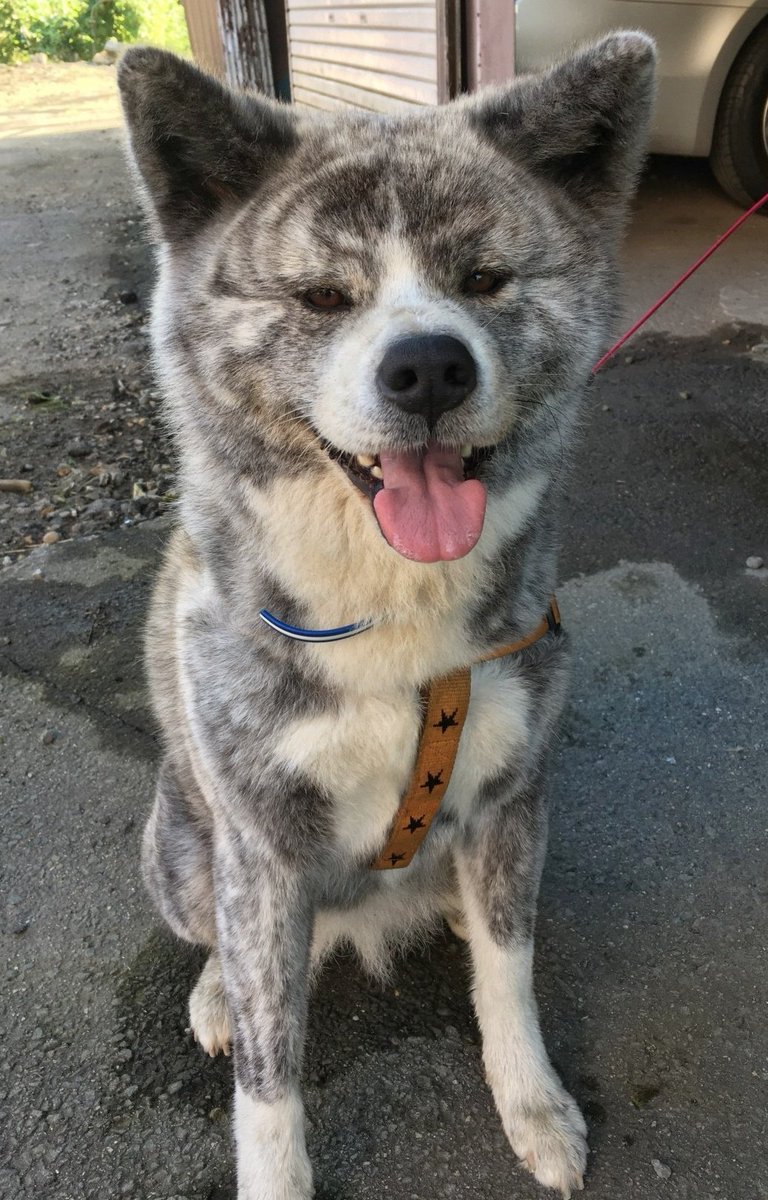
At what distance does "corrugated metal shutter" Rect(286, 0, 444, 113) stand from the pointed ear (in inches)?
128

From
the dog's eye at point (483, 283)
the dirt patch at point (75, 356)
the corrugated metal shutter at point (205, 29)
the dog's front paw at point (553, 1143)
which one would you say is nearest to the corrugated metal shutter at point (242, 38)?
the corrugated metal shutter at point (205, 29)

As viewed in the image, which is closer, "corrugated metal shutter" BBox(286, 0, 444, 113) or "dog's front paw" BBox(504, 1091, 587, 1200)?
"dog's front paw" BBox(504, 1091, 587, 1200)

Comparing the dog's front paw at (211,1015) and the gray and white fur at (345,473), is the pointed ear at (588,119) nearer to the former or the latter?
the gray and white fur at (345,473)

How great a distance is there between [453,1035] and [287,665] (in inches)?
37.1

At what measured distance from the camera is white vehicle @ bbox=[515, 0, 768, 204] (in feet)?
15.4

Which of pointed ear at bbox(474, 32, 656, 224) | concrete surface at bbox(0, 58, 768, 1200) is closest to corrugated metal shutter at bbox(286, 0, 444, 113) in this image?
concrete surface at bbox(0, 58, 768, 1200)

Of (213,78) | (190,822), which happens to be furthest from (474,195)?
(190,822)

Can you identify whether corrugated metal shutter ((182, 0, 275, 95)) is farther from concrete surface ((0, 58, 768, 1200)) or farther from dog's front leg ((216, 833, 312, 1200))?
dog's front leg ((216, 833, 312, 1200))

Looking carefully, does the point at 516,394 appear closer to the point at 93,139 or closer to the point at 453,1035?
the point at 453,1035

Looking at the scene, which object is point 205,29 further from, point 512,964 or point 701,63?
point 512,964

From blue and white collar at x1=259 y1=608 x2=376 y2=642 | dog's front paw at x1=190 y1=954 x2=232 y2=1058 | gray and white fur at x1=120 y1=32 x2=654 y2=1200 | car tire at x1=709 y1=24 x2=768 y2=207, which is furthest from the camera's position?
car tire at x1=709 y1=24 x2=768 y2=207

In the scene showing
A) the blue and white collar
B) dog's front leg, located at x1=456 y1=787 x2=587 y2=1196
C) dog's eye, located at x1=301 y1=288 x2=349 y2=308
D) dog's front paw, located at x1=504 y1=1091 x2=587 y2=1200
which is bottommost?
dog's front paw, located at x1=504 y1=1091 x2=587 y2=1200

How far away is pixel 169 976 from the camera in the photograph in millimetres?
2135

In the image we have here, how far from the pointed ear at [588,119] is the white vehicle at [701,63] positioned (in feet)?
11.1
